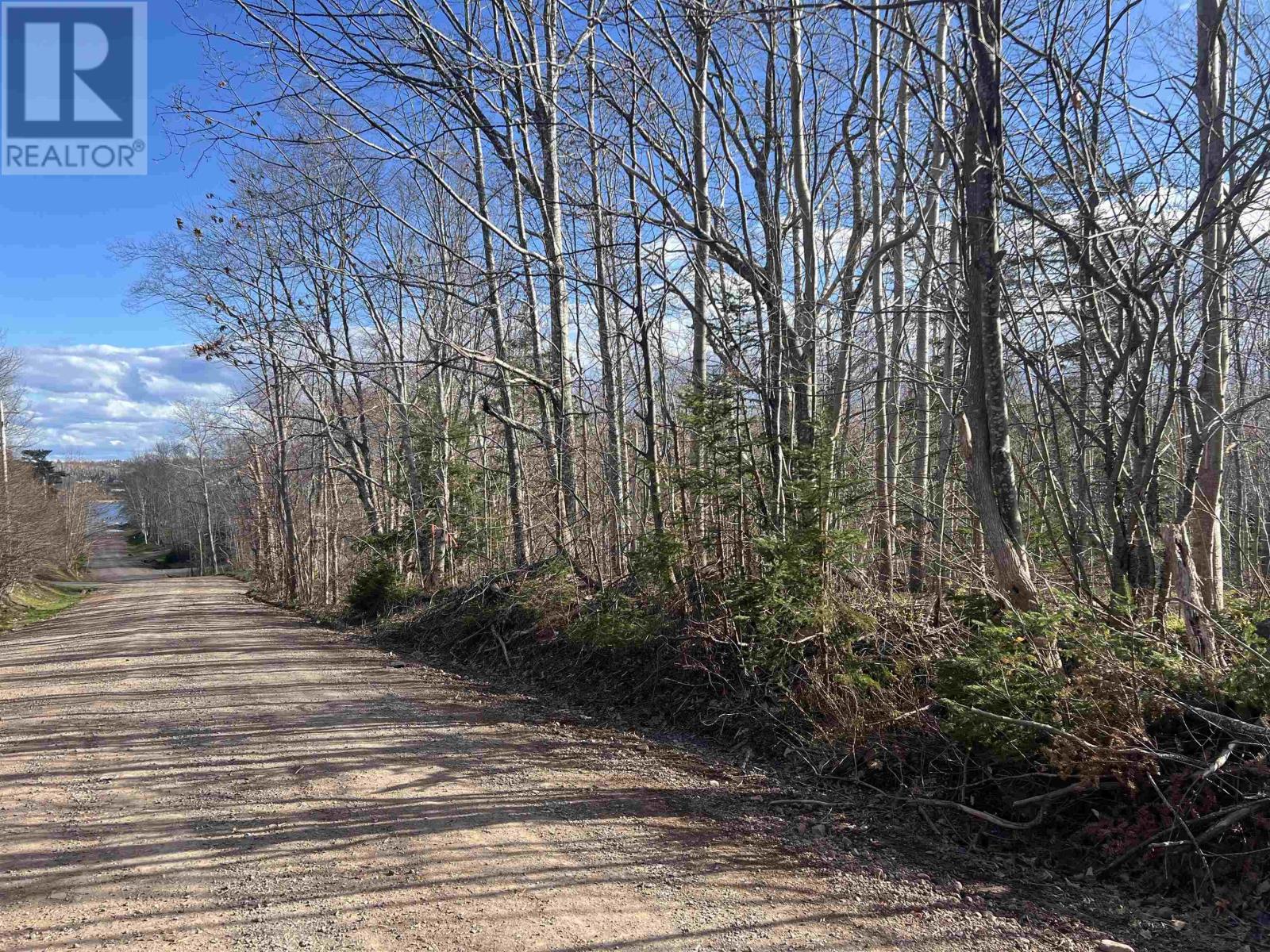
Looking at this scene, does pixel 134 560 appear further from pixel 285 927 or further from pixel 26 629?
pixel 285 927

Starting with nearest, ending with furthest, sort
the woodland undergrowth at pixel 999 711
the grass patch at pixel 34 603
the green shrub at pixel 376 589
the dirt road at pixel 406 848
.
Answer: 1. the dirt road at pixel 406 848
2. the woodland undergrowth at pixel 999 711
3. the green shrub at pixel 376 589
4. the grass patch at pixel 34 603

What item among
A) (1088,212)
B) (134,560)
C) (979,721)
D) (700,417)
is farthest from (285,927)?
(134,560)

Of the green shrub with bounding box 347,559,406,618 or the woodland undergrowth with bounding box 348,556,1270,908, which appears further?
the green shrub with bounding box 347,559,406,618

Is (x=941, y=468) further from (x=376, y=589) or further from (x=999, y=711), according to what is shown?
(x=376, y=589)

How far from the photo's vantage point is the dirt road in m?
3.47

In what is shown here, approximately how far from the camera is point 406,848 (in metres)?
4.32

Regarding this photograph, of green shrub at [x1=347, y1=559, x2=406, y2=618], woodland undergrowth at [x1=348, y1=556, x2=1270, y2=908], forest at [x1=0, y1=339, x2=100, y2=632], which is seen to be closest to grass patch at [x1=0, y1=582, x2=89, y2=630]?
forest at [x1=0, y1=339, x2=100, y2=632]

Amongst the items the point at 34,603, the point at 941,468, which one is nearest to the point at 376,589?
the point at 941,468

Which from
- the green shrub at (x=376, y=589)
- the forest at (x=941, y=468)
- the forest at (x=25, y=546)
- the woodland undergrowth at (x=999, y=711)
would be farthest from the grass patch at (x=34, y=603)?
the woodland undergrowth at (x=999, y=711)

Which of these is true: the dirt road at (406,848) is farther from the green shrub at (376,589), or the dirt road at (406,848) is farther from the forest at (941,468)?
the green shrub at (376,589)

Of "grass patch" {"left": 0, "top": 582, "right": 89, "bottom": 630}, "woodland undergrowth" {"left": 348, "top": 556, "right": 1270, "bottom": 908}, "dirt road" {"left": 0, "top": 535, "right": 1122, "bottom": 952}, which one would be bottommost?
"grass patch" {"left": 0, "top": 582, "right": 89, "bottom": 630}

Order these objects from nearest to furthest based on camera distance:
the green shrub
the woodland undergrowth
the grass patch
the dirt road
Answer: the dirt road < the woodland undergrowth < the green shrub < the grass patch

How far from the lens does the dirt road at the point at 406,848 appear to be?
3.47 metres

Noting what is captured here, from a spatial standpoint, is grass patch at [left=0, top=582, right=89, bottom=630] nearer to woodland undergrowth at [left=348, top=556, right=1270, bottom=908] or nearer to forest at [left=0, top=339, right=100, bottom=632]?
forest at [left=0, top=339, right=100, bottom=632]
